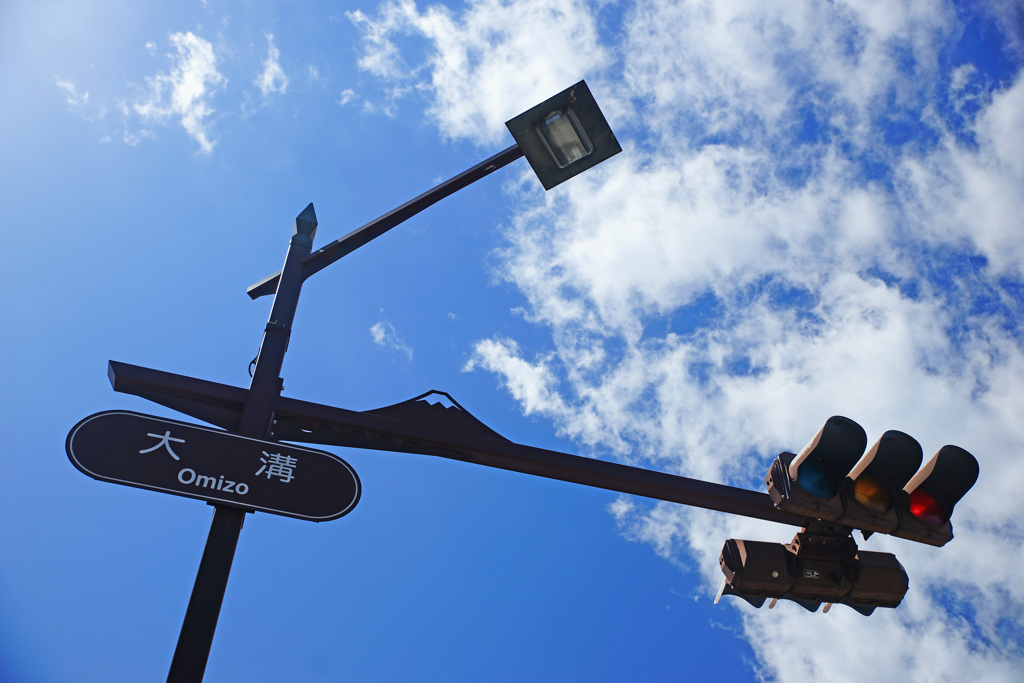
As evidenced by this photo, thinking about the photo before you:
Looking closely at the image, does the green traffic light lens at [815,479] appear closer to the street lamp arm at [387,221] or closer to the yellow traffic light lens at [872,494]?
the yellow traffic light lens at [872,494]

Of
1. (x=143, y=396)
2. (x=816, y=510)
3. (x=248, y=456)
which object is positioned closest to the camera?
(x=248, y=456)

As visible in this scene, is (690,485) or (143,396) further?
(690,485)

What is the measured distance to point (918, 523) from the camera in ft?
15.4

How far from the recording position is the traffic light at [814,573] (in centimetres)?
467

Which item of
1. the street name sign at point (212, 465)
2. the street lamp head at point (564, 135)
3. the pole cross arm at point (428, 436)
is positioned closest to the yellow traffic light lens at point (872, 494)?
the pole cross arm at point (428, 436)

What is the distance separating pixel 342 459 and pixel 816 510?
2996 mm

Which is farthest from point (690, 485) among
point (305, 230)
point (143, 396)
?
point (143, 396)

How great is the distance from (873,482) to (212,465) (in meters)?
4.01

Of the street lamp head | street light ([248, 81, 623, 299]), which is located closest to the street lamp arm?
street light ([248, 81, 623, 299])

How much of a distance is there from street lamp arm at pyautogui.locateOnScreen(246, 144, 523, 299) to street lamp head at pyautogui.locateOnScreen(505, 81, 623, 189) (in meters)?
0.26

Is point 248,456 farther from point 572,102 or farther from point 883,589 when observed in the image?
point 883,589

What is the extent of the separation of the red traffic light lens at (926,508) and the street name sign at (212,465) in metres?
3.65

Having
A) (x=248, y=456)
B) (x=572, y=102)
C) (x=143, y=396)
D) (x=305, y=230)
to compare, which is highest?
(x=572, y=102)

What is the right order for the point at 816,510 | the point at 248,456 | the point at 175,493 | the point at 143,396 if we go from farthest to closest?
the point at 816,510
the point at 143,396
the point at 248,456
the point at 175,493
